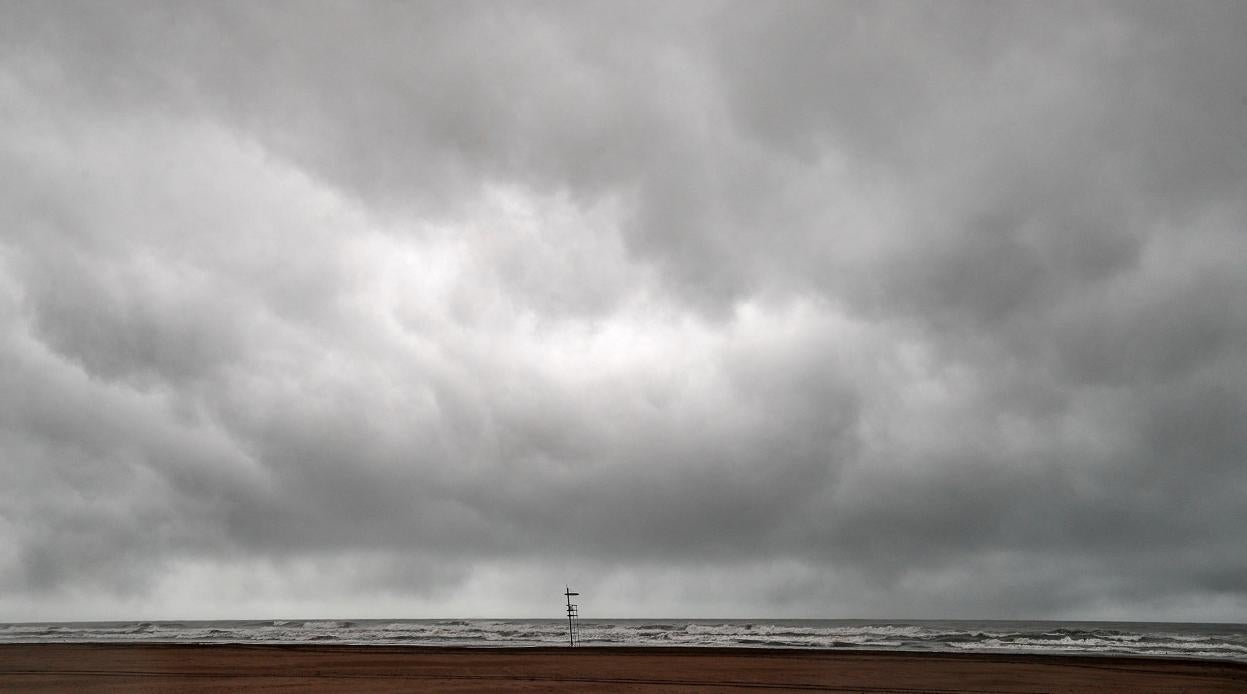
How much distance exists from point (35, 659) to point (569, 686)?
1291 inches

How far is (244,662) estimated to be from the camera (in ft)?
114

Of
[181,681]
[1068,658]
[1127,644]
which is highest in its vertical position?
[181,681]

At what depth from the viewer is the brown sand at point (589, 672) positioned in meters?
25.8

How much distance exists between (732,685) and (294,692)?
16.2 m

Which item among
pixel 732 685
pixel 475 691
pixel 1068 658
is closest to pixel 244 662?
pixel 475 691

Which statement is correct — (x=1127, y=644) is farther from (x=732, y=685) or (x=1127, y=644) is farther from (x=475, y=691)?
(x=475, y=691)

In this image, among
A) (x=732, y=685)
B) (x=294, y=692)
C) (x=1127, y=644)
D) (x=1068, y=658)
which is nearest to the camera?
(x=294, y=692)

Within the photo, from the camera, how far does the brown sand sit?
84.6ft

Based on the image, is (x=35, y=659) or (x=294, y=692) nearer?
(x=294, y=692)

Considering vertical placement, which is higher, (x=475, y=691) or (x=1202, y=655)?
(x=475, y=691)

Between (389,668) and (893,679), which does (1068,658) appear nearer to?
(893,679)

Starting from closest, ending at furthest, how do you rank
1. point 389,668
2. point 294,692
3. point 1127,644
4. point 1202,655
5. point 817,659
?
point 294,692 < point 389,668 < point 817,659 < point 1202,655 < point 1127,644

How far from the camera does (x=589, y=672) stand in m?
29.7

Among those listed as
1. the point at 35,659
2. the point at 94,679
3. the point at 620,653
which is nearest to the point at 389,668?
the point at 94,679
